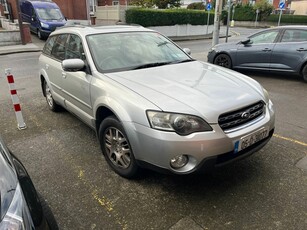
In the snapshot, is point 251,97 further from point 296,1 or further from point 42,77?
point 296,1

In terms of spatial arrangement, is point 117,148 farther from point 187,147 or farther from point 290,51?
point 290,51

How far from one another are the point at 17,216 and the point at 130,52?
2672mm

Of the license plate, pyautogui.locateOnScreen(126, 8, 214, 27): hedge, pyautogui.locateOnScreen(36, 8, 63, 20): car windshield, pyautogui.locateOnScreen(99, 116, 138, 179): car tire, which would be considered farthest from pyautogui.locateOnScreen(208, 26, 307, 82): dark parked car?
pyautogui.locateOnScreen(36, 8, 63, 20): car windshield

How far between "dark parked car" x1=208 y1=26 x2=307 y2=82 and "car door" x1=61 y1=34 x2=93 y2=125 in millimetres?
5675

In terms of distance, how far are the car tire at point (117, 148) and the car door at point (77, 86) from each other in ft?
1.55

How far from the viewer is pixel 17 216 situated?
4.41 feet

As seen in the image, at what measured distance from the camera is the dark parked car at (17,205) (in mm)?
1308

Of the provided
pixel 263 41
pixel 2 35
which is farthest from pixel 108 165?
pixel 2 35

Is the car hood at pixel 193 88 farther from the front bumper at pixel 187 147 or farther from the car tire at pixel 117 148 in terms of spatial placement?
the car tire at pixel 117 148

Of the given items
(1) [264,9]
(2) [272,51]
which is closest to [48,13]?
(2) [272,51]

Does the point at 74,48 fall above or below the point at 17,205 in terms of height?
above

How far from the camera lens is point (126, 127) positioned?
271cm

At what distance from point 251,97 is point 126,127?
52.0 inches

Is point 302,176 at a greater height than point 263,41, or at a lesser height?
lesser
